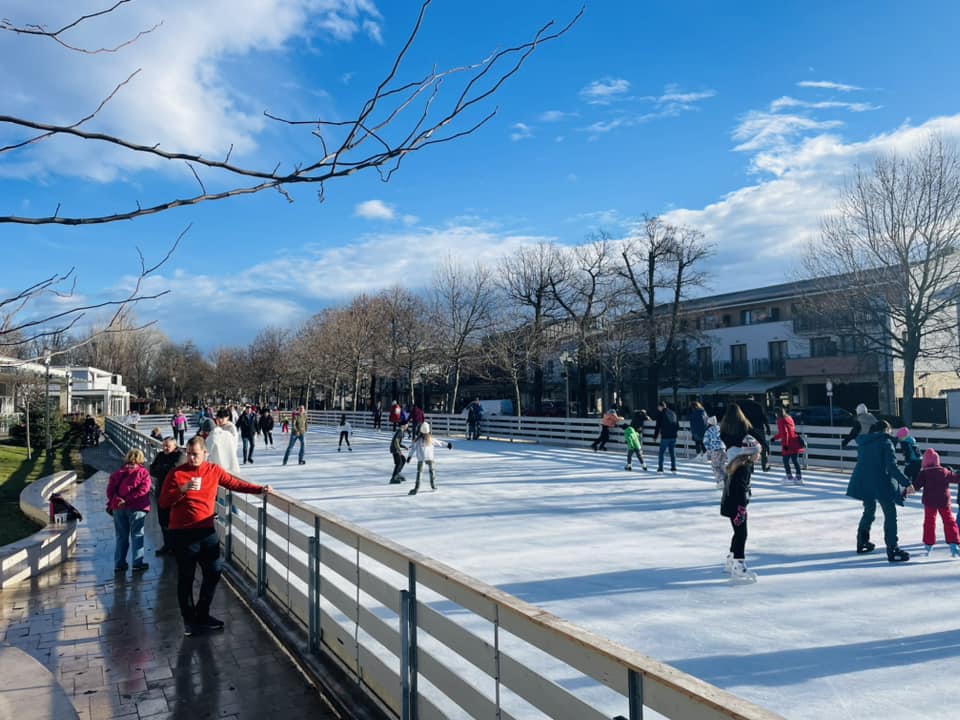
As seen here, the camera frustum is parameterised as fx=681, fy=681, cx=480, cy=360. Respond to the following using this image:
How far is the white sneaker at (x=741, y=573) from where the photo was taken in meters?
6.68

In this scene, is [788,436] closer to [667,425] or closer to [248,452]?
[667,425]

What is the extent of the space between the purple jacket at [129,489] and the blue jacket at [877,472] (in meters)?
7.92

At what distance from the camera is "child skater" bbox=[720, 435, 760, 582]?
6729mm

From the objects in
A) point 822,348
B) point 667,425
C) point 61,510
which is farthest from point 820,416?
point 61,510

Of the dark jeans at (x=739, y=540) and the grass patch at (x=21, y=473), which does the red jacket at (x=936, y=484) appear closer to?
the dark jeans at (x=739, y=540)

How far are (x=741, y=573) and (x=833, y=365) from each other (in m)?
36.9

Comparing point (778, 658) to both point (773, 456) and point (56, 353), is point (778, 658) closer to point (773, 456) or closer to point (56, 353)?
point (56, 353)

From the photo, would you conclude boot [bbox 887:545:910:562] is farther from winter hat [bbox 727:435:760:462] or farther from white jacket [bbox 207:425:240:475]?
white jacket [bbox 207:425:240:475]

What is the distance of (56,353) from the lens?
8.63 feet

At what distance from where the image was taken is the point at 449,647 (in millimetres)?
3082

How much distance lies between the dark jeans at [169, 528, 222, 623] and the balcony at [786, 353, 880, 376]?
37001 millimetres

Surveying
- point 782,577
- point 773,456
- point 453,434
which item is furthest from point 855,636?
point 453,434

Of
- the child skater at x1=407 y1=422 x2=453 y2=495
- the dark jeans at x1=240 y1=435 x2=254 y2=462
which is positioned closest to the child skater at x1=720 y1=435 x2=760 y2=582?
the child skater at x1=407 y1=422 x2=453 y2=495

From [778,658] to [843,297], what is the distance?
79.8 feet
